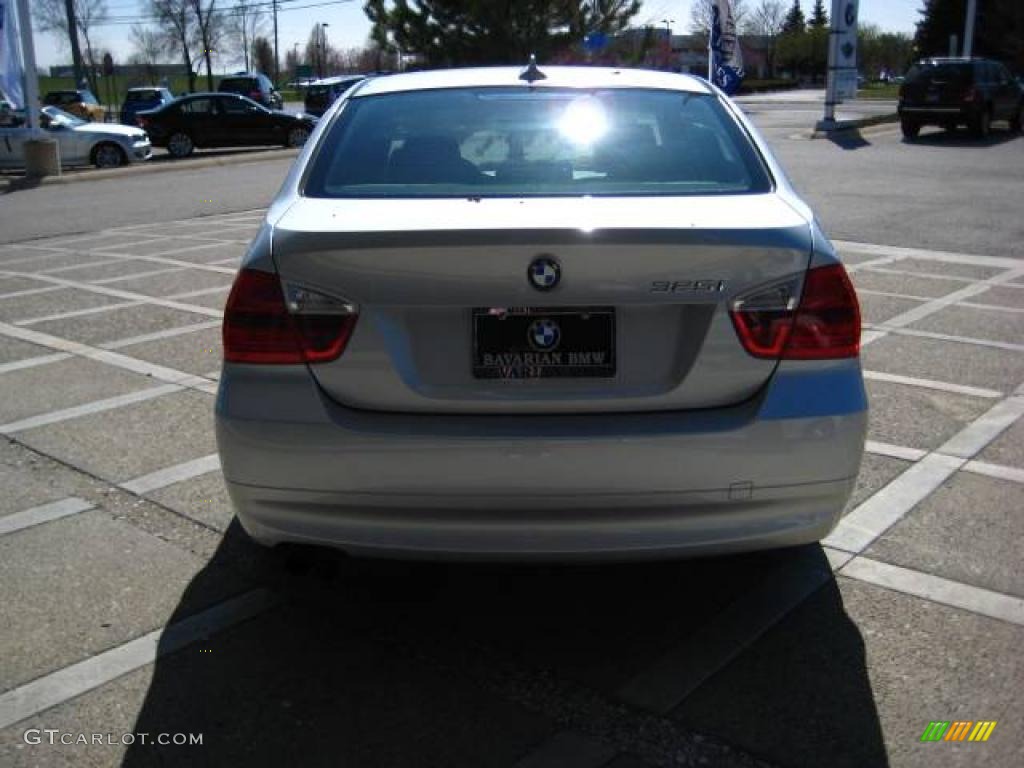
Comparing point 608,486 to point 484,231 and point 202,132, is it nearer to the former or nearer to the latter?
point 484,231

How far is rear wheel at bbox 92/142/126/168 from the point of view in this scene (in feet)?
77.0

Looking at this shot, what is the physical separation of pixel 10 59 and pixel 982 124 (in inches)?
851

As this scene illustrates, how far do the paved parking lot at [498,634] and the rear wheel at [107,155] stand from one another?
20.0 meters

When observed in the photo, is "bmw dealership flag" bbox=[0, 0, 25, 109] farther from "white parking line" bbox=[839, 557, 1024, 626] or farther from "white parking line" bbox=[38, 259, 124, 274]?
"white parking line" bbox=[839, 557, 1024, 626]

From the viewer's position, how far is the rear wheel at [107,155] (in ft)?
77.0

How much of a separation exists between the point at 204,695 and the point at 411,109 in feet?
7.12

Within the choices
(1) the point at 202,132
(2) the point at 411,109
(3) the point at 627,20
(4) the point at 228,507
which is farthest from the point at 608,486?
(3) the point at 627,20

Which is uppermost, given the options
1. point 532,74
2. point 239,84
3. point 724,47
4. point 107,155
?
point 724,47

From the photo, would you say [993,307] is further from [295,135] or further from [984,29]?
[984,29]

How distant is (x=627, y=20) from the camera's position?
38.0 meters

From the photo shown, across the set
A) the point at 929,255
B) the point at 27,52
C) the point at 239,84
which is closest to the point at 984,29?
the point at 239,84

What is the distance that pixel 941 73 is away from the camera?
25375 mm

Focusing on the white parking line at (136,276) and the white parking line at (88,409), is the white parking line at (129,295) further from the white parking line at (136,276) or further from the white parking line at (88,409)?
the white parking line at (88,409)

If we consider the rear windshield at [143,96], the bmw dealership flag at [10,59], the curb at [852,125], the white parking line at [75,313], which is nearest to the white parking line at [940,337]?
the white parking line at [75,313]
